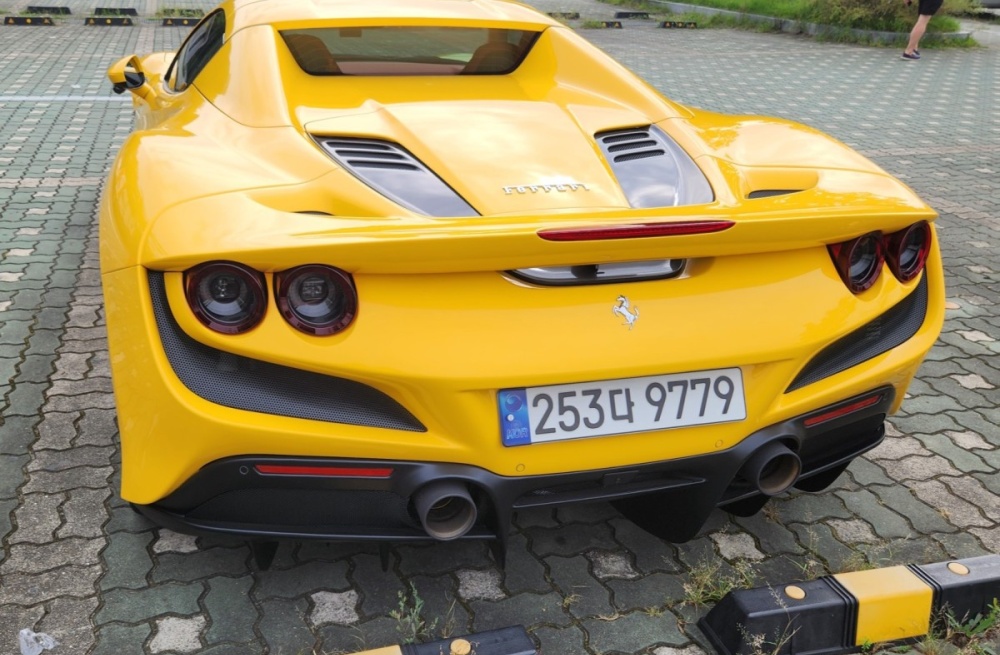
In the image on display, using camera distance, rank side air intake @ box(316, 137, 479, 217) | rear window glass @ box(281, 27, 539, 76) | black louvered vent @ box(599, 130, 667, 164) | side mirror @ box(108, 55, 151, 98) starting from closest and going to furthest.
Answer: side air intake @ box(316, 137, 479, 217), black louvered vent @ box(599, 130, 667, 164), rear window glass @ box(281, 27, 539, 76), side mirror @ box(108, 55, 151, 98)

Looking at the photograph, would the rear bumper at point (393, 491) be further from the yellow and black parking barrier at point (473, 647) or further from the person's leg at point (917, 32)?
the person's leg at point (917, 32)

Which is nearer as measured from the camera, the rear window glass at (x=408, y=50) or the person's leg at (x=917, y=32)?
the rear window glass at (x=408, y=50)

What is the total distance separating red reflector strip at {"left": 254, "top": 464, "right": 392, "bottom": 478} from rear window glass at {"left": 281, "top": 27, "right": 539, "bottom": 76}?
153cm

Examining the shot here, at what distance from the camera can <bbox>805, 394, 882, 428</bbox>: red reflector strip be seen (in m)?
2.11

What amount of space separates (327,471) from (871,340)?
1352 mm

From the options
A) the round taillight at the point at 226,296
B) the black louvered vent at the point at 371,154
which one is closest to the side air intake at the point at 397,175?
the black louvered vent at the point at 371,154

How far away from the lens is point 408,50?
3111 mm

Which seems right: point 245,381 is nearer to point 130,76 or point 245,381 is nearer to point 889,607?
point 889,607

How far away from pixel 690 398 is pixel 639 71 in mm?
10529

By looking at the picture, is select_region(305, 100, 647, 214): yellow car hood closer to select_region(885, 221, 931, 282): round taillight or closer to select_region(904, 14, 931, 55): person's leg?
select_region(885, 221, 931, 282): round taillight

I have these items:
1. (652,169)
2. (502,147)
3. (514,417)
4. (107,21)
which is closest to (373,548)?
(514,417)

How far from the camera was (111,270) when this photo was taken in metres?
2.01

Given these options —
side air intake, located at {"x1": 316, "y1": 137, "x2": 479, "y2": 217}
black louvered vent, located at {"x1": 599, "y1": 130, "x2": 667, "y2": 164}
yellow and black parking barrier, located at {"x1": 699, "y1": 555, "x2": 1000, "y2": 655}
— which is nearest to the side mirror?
side air intake, located at {"x1": 316, "y1": 137, "x2": 479, "y2": 217}

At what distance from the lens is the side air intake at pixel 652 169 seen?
2174mm
